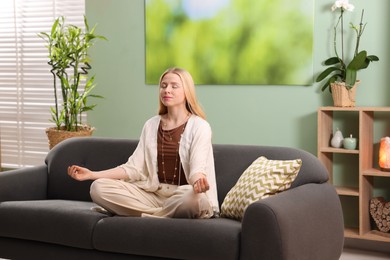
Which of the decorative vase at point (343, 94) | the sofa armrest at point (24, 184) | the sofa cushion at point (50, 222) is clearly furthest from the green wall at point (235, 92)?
the sofa cushion at point (50, 222)

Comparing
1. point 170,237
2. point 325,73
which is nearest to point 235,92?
point 325,73

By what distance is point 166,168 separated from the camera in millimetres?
3723

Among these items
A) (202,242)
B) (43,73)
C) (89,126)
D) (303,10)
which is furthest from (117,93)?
(202,242)

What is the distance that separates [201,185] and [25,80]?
11.4 feet

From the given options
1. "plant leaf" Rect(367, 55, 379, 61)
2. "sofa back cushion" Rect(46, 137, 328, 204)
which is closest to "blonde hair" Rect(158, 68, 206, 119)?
"sofa back cushion" Rect(46, 137, 328, 204)

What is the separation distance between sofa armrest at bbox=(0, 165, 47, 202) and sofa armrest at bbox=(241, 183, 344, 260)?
157 centimetres

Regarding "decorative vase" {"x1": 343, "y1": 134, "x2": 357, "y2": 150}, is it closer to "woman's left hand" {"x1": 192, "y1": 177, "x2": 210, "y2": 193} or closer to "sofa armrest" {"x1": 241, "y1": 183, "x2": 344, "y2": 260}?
"sofa armrest" {"x1": 241, "y1": 183, "x2": 344, "y2": 260}

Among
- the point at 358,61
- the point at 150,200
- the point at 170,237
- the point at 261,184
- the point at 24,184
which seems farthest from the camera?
the point at 358,61

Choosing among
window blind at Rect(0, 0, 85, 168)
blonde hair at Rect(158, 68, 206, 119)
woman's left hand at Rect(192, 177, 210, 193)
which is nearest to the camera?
woman's left hand at Rect(192, 177, 210, 193)

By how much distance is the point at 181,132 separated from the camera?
12.2ft

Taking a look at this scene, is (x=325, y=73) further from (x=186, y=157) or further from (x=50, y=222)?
(x=50, y=222)

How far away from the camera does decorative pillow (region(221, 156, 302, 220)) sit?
3.37 meters

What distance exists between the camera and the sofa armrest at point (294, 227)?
3.02 metres

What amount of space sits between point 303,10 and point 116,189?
1.99m
